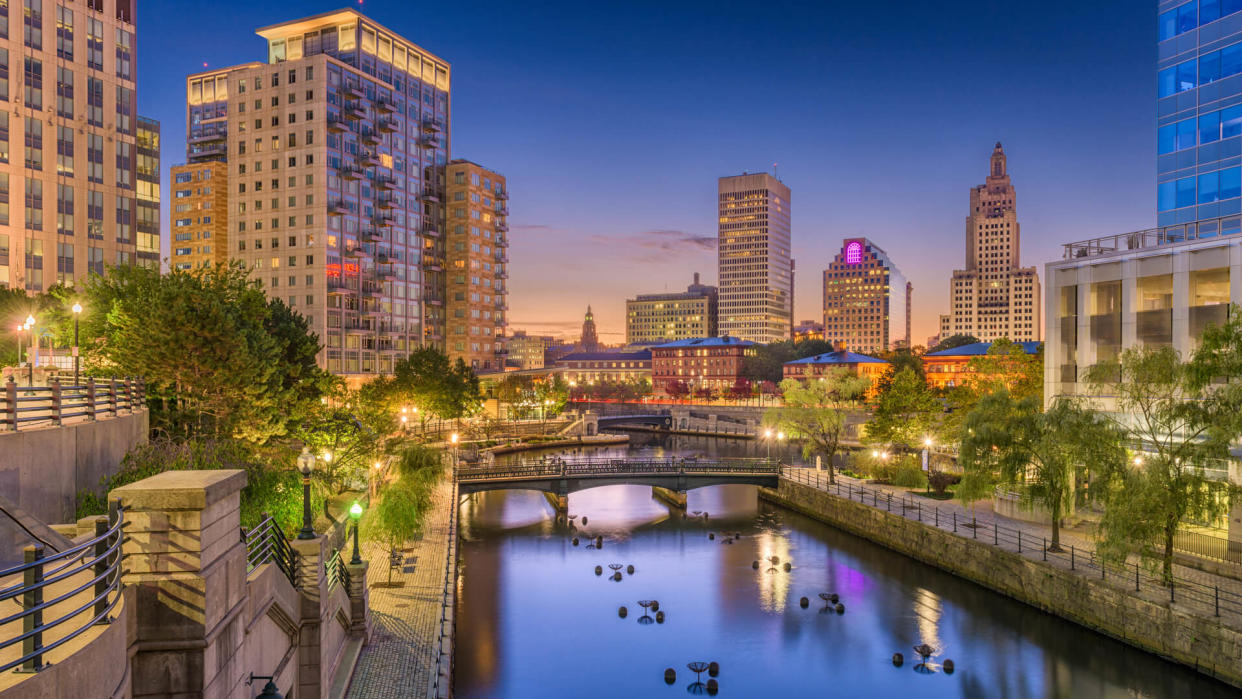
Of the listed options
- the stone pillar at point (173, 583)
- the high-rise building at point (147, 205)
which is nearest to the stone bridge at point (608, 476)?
the stone pillar at point (173, 583)

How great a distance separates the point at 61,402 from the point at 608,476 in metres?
42.2

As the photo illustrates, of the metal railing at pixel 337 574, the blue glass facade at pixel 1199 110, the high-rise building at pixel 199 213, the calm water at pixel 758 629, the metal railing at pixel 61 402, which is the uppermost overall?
the high-rise building at pixel 199 213

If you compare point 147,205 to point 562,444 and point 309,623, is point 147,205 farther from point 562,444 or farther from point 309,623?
point 309,623

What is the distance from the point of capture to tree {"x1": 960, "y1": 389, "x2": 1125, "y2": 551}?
106ft

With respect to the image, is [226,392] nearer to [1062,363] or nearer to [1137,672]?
[1137,672]

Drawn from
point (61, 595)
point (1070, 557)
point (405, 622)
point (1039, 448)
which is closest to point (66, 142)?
point (405, 622)

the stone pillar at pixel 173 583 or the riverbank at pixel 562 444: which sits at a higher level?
the stone pillar at pixel 173 583

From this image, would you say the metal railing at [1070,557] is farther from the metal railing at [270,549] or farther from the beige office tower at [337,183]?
the beige office tower at [337,183]

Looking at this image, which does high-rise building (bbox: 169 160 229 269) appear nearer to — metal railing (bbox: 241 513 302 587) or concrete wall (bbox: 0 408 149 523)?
concrete wall (bbox: 0 408 149 523)

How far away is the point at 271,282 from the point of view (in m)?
94.4

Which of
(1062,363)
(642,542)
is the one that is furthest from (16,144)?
(1062,363)

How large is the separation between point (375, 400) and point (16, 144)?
41.9 meters

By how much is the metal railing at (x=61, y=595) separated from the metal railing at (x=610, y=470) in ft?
165

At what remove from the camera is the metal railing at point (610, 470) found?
59625 millimetres
